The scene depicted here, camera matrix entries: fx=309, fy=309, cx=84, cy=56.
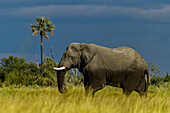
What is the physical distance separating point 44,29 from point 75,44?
4264 cm

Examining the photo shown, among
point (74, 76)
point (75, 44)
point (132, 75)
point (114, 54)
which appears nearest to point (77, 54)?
point (75, 44)

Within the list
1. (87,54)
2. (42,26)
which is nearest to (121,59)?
(87,54)

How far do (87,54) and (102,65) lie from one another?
625mm

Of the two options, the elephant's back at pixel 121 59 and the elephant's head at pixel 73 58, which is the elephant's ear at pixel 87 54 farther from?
the elephant's back at pixel 121 59

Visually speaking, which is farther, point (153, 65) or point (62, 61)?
point (153, 65)

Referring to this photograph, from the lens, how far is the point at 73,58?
409 inches

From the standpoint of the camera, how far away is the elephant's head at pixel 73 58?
1031 centimetres

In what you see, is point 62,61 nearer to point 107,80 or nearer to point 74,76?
point 107,80

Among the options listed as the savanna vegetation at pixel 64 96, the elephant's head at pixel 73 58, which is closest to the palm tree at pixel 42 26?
the savanna vegetation at pixel 64 96

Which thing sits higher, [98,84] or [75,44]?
[75,44]

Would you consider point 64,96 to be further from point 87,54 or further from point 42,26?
point 42,26

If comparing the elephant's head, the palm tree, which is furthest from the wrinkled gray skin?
the palm tree

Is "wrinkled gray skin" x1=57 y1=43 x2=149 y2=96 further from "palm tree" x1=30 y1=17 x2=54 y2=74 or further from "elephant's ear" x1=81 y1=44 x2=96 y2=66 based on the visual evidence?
"palm tree" x1=30 y1=17 x2=54 y2=74

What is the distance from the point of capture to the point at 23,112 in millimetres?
5770
